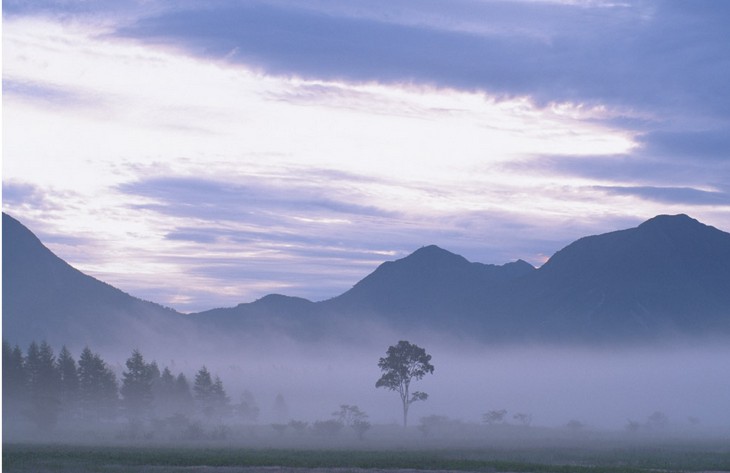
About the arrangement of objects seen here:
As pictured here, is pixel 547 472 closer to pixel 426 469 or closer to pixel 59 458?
pixel 426 469

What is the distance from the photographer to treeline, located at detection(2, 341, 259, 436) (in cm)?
11625

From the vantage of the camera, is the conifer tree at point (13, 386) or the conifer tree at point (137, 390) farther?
the conifer tree at point (137, 390)

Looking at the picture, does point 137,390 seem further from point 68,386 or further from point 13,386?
point 13,386

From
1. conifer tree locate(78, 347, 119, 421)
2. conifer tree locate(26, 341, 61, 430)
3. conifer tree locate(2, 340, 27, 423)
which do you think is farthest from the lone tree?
conifer tree locate(2, 340, 27, 423)

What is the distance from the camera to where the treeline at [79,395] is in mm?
116250

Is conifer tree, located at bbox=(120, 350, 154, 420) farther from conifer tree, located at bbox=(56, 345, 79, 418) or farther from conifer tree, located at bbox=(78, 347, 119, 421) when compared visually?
conifer tree, located at bbox=(56, 345, 79, 418)

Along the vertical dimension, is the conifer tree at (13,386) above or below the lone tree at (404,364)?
below

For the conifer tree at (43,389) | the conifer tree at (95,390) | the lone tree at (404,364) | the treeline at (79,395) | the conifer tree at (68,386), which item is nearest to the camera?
the conifer tree at (43,389)

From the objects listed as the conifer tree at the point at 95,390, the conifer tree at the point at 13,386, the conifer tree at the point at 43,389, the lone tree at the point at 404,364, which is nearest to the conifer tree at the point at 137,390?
the conifer tree at the point at 95,390

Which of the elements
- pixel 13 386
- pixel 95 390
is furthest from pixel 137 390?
pixel 13 386

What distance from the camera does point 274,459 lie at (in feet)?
188

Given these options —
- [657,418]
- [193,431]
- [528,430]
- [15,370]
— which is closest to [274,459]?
[193,431]

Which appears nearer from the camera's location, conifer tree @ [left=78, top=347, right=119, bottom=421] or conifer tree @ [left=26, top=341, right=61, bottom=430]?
conifer tree @ [left=26, top=341, right=61, bottom=430]

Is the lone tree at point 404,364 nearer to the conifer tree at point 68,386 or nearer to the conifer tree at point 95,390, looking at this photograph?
the conifer tree at point 95,390
